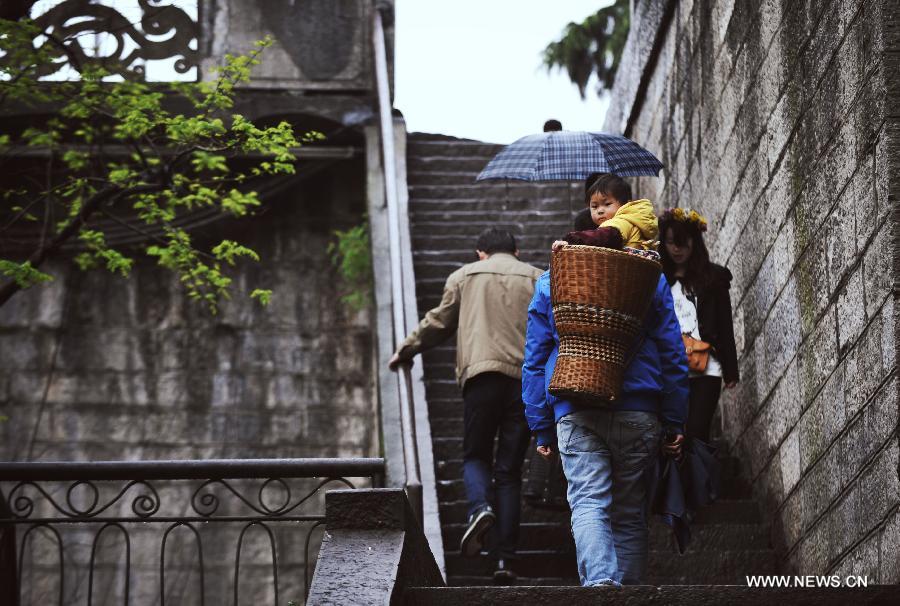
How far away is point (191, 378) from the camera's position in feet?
39.4

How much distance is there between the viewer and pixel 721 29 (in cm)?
847

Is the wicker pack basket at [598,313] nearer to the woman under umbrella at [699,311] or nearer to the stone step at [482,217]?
the woman under umbrella at [699,311]

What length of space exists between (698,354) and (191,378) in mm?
6001

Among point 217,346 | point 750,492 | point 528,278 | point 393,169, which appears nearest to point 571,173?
point 528,278

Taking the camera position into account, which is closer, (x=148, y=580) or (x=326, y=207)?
(x=148, y=580)

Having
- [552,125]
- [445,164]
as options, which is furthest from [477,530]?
[445,164]

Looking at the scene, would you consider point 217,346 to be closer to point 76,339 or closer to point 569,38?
point 76,339

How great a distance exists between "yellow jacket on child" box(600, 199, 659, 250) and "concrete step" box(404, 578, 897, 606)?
4.46 ft

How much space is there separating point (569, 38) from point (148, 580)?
39.2 ft

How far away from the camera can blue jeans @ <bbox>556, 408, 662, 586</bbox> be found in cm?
504

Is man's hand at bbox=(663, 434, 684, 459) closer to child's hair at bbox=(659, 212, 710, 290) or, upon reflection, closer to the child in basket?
the child in basket

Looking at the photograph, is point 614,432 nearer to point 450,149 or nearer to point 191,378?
point 191,378

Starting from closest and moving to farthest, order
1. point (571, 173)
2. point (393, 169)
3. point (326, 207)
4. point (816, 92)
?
point (816, 92) → point (571, 173) → point (393, 169) → point (326, 207)

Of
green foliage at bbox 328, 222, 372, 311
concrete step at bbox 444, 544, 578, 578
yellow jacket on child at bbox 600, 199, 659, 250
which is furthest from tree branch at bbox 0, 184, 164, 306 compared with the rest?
green foliage at bbox 328, 222, 372, 311
